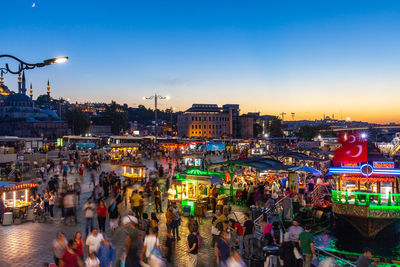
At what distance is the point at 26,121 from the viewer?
4001 inches

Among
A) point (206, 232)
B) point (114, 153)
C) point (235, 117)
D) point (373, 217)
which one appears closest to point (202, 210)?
point (206, 232)

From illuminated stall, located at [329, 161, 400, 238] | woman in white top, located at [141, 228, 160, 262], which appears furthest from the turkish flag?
woman in white top, located at [141, 228, 160, 262]

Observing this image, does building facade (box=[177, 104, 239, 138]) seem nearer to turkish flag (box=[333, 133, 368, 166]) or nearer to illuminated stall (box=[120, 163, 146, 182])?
illuminated stall (box=[120, 163, 146, 182])

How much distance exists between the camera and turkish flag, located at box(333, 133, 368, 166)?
54.9 ft

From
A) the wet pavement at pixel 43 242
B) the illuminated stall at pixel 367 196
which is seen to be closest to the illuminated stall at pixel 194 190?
Answer: the wet pavement at pixel 43 242

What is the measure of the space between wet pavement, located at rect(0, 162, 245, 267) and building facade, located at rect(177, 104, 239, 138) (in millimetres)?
111330

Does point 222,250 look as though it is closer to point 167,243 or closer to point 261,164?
point 167,243

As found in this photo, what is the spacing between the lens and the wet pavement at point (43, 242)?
Result: 9.98 meters

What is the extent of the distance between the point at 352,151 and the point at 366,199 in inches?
115

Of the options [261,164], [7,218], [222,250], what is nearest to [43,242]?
[7,218]

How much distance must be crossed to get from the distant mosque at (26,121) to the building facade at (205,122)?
42133 mm

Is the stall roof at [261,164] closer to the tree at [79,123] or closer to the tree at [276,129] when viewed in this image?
the tree at [79,123]

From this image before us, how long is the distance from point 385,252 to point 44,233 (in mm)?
13463

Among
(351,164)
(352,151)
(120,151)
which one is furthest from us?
(120,151)
